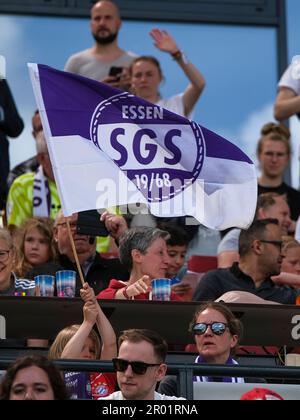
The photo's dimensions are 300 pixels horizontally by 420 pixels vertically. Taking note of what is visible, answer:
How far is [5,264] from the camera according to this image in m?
11.3

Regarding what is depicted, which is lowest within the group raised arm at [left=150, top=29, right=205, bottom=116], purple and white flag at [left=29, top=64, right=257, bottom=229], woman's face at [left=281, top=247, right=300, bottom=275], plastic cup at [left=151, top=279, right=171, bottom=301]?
plastic cup at [left=151, top=279, right=171, bottom=301]

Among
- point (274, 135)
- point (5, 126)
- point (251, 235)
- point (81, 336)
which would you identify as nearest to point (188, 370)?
point (81, 336)

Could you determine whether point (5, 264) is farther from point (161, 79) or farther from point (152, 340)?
point (161, 79)

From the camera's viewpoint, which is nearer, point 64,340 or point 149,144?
point 64,340

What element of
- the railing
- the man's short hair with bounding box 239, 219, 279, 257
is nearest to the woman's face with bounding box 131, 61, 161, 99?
the man's short hair with bounding box 239, 219, 279, 257

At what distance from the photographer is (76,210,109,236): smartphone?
1120 cm

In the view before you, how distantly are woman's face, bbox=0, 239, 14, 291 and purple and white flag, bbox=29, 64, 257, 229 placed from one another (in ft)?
3.32

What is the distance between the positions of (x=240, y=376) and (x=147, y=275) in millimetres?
Result: 2164

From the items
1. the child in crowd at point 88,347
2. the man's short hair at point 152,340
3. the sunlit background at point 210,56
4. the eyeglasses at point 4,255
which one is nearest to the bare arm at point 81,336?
the child in crowd at point 88,347

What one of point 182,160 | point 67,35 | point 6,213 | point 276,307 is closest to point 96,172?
point 182,160

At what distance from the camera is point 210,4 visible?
1819cm

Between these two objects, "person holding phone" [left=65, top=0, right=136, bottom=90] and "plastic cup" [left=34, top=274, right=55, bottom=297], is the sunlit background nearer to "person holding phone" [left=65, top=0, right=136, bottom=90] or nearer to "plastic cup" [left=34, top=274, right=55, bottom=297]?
"person holding phone" [left=65, top=0, right=136, bottom=90]

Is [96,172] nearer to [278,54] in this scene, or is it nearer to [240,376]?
[240,376]

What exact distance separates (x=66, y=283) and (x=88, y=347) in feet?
3.47
